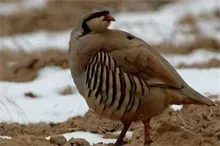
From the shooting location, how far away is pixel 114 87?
17.9 feet

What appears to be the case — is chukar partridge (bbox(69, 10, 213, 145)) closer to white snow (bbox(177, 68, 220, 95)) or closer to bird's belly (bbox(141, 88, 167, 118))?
bird's belly (bbox(141, 88, 167, 118))

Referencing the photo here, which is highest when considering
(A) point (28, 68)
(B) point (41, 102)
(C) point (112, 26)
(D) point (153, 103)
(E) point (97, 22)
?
(E) point (97, 22)

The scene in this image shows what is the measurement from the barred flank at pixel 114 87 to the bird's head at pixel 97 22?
0.91 feet

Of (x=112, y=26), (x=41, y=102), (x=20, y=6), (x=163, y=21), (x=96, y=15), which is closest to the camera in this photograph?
(x=96, y=15)

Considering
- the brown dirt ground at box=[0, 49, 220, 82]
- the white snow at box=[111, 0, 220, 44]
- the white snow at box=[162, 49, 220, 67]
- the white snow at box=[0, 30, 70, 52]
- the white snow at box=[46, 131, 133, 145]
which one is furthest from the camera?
the white snow at box=[111, 0, 220, 44]

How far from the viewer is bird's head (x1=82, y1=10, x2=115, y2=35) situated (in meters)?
5.68

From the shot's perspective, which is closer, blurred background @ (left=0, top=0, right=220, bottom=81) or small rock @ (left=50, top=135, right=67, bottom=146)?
small rock @ (left=50, top=135, right=67, bottom=146)

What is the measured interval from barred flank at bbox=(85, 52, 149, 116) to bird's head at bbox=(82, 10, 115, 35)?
0.91 ft

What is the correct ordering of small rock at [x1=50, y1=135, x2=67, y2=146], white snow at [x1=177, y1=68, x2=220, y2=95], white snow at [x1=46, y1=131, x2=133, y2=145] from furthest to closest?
white snow at [x1=177, y1=68, x2=220, y2=95]
white snow at [x1=46, y1=131, x2=133, y2=145]
small rock at [x1=50, y1=135, x2=67, y2=146]

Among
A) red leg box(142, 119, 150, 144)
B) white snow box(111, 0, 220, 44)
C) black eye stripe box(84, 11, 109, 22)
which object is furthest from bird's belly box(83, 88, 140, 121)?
white snow box(111, 0, 220, 44)

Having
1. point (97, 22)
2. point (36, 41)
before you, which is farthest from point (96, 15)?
point (36, 41)

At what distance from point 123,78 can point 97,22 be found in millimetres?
528

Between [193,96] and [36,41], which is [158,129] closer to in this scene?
[193,96]

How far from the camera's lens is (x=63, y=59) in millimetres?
9883
